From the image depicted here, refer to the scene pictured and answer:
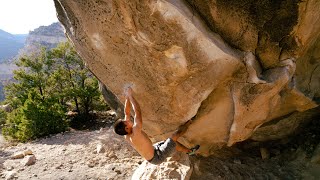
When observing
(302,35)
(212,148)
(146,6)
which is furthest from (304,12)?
(212,148)

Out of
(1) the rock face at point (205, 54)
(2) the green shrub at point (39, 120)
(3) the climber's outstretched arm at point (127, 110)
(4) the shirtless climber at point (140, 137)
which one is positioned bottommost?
(2) the green shrub at point (39, 120)

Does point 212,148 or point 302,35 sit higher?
point 302,35

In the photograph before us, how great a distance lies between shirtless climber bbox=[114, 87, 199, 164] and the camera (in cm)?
541

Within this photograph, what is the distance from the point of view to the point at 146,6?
481 centimetres

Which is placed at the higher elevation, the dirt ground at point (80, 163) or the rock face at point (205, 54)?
the rock face at point (205, 54)

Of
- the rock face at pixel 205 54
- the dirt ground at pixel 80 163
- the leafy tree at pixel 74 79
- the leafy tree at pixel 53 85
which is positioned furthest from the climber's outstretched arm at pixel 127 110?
the leafy tree at pixel 74 79

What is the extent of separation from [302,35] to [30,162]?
990cm

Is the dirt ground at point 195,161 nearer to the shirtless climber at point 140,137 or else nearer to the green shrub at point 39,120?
the shirtless climber at point 140,137

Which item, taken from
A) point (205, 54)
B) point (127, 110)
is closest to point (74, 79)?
point (127, 110)

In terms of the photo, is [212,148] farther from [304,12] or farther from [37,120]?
[37,120]

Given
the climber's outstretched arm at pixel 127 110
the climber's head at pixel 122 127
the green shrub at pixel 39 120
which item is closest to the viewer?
the climber's head at pixel 122 127

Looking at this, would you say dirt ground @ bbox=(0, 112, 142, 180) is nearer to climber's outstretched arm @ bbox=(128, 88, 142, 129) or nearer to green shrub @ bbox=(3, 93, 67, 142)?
green shrub @ bbox=(3, 93, 67, 142)

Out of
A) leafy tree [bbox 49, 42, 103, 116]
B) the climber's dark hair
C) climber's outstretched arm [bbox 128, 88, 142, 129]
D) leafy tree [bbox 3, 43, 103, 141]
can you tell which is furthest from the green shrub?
the climber's dark hair

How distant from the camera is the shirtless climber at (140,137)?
5.41 metres
